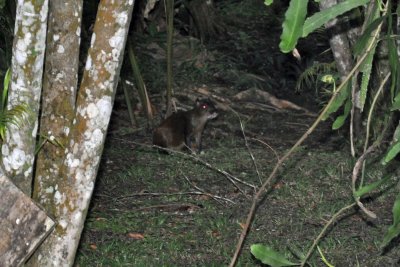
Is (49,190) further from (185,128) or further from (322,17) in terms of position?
(185,128)

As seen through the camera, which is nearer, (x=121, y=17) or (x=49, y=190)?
(x=121, y=17)

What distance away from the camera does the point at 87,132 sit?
466cm

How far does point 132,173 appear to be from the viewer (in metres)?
8.17

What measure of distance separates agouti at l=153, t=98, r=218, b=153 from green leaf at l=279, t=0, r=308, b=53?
20.4 ft

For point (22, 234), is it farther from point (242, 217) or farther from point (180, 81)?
point (180, 81)

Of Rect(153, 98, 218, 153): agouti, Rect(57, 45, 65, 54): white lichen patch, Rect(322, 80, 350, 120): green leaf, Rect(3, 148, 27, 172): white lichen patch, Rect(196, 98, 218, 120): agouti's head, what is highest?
Rect(322, 80, 350, 120): green leaf

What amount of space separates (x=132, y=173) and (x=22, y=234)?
3510mm

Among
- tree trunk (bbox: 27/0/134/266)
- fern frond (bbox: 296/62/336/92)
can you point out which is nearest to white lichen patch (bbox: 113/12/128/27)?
tree trunk (bbox: 27/0/134/266)

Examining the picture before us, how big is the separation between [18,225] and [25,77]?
0.77 meters

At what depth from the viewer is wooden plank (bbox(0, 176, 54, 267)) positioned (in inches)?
183

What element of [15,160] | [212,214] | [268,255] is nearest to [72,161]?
[15,160]

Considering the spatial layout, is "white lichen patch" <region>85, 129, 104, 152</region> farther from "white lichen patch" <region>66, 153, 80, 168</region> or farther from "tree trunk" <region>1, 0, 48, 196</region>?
"tree trunk" <region>1, 0, 48, 196</region>

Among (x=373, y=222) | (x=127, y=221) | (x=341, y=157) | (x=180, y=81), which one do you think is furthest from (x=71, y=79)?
(x=180, y=81)

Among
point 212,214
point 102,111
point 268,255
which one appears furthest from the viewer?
point 212,214
